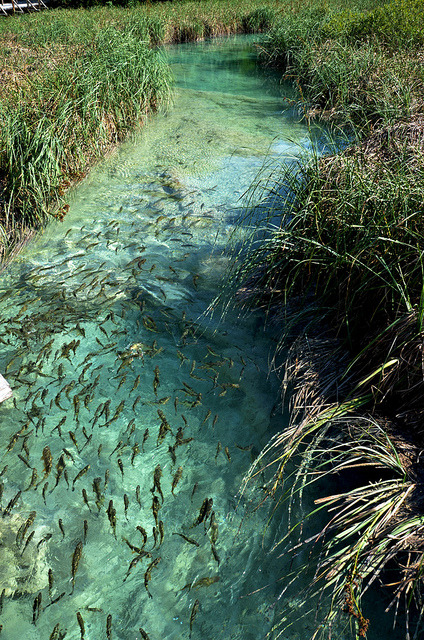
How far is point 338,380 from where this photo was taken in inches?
111

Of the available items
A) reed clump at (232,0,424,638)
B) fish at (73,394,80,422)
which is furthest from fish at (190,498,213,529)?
fish at (73,394,80,422)

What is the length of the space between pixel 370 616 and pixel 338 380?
1207 mm

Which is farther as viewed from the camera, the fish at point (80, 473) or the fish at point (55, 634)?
the fish at point (80, 473)

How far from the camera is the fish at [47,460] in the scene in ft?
9.02

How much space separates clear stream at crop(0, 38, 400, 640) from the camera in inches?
87.4

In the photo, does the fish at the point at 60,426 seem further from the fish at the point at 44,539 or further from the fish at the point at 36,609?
the fish at the point at 36,609

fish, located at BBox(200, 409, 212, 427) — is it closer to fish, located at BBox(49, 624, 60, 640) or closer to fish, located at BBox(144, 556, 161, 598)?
fish, located at BBox(144, 556, 161, 598)

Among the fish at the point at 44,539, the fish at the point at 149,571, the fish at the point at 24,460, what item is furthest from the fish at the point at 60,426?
the fish at the point at 149,571

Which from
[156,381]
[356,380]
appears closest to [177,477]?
[156,381]

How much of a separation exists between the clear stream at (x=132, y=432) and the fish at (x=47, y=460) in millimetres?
12

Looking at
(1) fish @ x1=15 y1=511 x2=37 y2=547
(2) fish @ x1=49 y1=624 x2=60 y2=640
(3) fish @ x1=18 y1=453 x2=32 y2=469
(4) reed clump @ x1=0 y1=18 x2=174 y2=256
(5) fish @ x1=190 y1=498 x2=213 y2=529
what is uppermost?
(4) reed clump @ x1=0 y1=18 x2=174 y2=256

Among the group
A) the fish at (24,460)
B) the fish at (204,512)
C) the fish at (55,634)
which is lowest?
the fish at (55,634)

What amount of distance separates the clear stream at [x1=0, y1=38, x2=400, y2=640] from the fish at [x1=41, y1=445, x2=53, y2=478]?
1 centimetres

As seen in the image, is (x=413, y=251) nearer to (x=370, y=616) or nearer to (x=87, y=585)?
(x=370, y=616)
